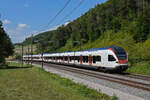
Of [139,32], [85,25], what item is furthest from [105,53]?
[85,25]

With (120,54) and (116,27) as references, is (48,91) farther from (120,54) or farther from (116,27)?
(116,27)

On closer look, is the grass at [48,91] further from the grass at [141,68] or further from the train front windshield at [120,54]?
the grass at [141,68]

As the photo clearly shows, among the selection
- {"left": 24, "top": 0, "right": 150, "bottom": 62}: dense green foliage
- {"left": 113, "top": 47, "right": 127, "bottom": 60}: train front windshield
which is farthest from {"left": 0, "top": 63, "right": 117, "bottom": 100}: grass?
{"left": 24, "top": 0, "right": 150, "bottom": 62}: dense green foliage

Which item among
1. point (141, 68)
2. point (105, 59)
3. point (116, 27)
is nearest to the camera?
point (105, 59)

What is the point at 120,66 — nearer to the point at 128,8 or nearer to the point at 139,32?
the point at 139,32

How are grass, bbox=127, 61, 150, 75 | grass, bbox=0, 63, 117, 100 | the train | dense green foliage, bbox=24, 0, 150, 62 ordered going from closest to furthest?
1. grass, bbox=0, 63, 117, 100
2. the train
3. grass, bbox=127, 61, 150, 75
4. dense green foliage, bbox=24, 0, 150, 62

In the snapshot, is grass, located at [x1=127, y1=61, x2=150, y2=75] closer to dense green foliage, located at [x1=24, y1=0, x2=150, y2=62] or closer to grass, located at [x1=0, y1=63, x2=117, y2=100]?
grass, located at [x1=0, y1=63, x2=117, y2=100]

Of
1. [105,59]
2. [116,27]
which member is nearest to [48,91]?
[105,59]

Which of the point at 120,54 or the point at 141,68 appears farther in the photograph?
the point at 141,68

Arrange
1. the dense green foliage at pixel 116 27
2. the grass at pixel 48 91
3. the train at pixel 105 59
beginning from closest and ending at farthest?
1. the grass at pixel 48 91
2. the train at pixel 105 59
3. the dense green foliage at pixel 116 27

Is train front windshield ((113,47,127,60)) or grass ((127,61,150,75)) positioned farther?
grass ((127,61,150,75))

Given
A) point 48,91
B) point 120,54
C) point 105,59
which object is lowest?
point 48,91

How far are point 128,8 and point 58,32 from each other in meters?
48.1

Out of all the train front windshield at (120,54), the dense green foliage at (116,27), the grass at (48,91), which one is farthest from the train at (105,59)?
the dense green foliage at (116,27)
